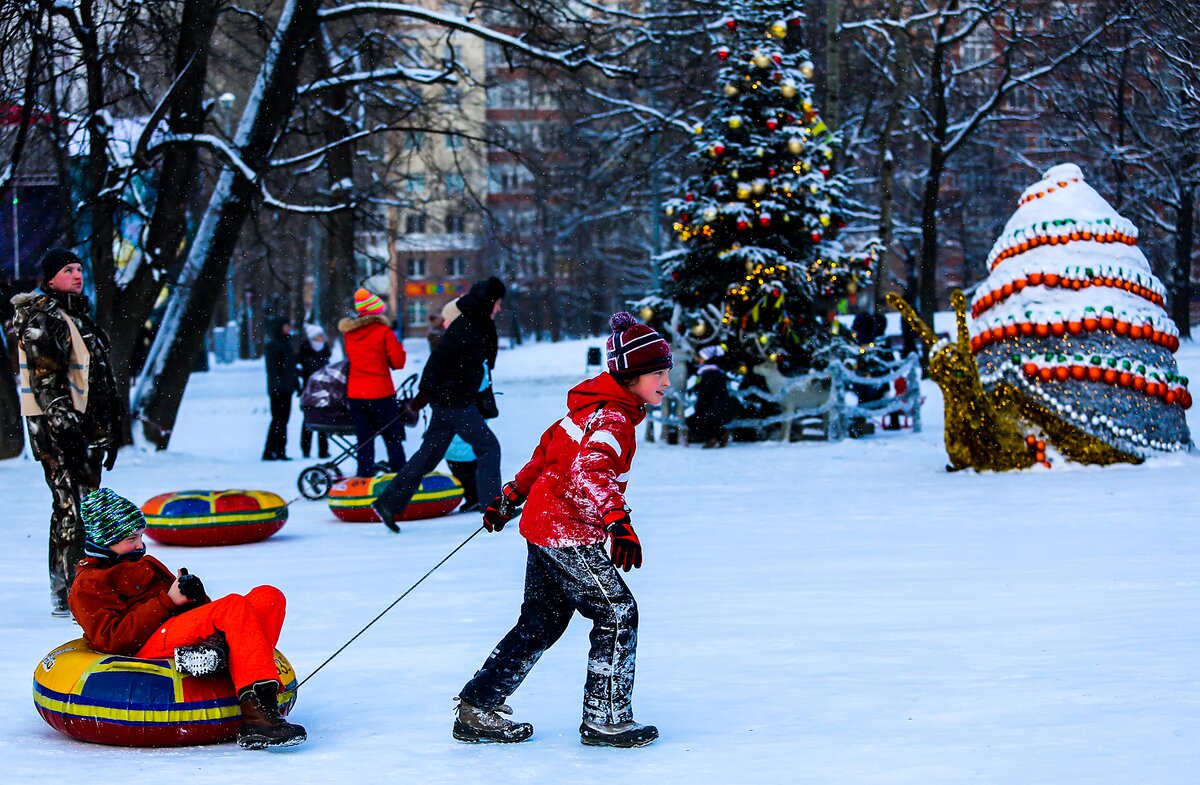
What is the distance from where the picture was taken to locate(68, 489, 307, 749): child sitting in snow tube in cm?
521

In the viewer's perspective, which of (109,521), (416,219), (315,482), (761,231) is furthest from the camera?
(416,219)

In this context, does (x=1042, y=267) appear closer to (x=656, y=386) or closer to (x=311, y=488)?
(x=311, y=488)

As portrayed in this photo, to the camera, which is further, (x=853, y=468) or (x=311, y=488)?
(x=853, y=468)

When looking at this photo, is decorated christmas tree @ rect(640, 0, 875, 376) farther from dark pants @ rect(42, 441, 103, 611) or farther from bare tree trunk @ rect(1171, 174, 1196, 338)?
bare tree trunk @ rect(1171, 174, 1196, 338)

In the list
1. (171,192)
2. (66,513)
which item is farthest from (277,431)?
(66,513)

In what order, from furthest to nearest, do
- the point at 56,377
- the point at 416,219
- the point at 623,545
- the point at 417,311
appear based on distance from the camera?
the point at 417,311, the point at 416,219, the point at 56,377, the point at 623,545

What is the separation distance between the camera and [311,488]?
14508 millimetres

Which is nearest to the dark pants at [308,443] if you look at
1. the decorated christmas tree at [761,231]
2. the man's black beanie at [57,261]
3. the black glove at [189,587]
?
the decorated christmas tree at [761,231]

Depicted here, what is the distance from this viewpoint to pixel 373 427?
13125 mm

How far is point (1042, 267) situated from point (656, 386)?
369 inches

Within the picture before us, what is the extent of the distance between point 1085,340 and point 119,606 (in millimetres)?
10144

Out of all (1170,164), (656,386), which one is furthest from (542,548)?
(1170,164)

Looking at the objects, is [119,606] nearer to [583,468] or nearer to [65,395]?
[583,468]

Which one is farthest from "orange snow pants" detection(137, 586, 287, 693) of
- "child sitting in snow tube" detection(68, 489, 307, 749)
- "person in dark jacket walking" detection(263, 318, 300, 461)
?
"person in dark jacket walking" detection(263, 318, 300, 461)
